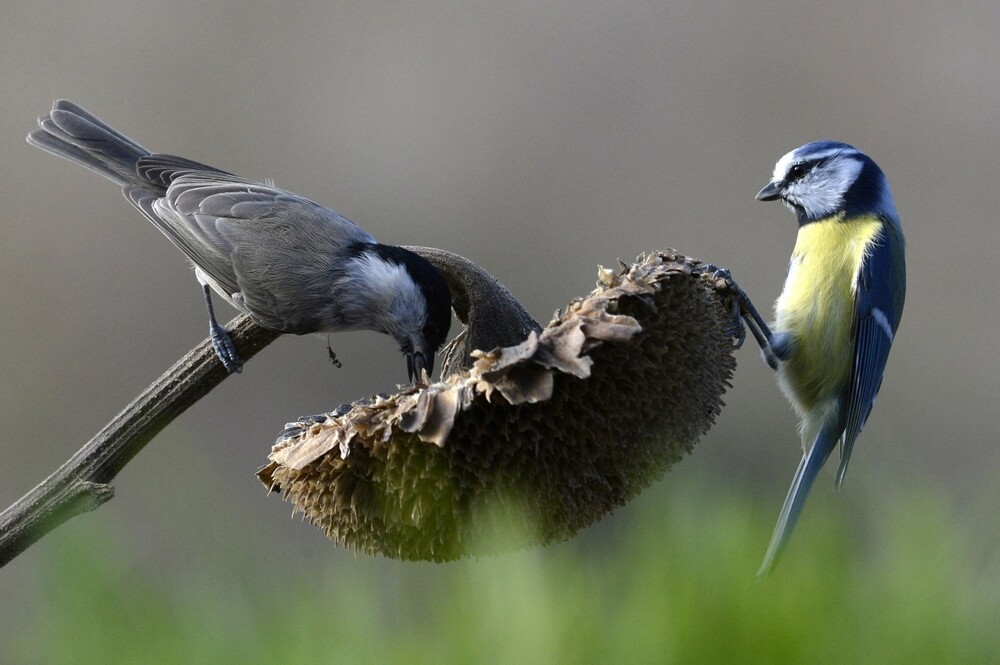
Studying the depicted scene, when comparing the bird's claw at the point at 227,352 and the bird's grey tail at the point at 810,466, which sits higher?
the bird's claw at the point at 227,352

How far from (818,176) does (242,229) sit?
0.91m

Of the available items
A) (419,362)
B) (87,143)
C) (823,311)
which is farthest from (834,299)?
(87,143)

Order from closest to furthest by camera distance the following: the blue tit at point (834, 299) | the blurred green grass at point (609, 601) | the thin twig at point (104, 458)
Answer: the blurred green grass at point (609, 601) < the thin twig at point (104, 458) < the blue tit at point (834, 299)

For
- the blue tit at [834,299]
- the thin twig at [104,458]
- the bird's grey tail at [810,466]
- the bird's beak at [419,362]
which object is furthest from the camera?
the blue tit at [834,299]

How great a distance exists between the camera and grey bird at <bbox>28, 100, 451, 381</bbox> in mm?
1362

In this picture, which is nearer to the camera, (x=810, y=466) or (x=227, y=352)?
(x=227, y=352)

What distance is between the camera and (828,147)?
150cm

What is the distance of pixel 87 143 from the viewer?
1440mm

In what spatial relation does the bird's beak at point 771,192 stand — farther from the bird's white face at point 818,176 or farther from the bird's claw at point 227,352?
the bird's claw at point 227,352

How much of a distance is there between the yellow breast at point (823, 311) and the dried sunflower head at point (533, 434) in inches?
Result: 33.6

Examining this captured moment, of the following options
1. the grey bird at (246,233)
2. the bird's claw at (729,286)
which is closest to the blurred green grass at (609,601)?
the bird's claw at (729,286)

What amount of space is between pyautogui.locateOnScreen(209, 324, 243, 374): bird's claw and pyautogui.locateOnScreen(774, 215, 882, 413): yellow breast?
94cm

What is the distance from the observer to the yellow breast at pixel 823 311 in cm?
149

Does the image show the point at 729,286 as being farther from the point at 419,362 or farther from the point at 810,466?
the point at 810,466
